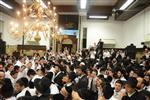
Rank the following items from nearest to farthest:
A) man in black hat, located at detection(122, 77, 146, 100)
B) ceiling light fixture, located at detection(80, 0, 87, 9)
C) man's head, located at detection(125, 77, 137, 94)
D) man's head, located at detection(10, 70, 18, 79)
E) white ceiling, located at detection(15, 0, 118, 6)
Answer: man in black hat, located at detection(122, 77, 146, 100) → man's head, located at detection(125, 77, 137, 94) → man's head, located at detection(10, 70, 18, 79) → ceiling light fixture, located at detection(80, 0, 87, 9) → white ceiling, located at detection(15, 0, 118, 6)

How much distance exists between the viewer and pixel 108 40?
23078 mm

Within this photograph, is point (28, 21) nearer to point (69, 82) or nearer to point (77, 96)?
point (69, 82)

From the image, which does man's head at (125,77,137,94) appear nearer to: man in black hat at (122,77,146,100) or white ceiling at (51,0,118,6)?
man in black hat at (122,77,146,100)

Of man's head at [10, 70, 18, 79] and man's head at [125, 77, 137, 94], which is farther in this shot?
man's head at [10, 70, 18, 79]

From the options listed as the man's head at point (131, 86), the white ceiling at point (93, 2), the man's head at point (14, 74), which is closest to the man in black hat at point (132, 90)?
the man's head at point (131, 86)

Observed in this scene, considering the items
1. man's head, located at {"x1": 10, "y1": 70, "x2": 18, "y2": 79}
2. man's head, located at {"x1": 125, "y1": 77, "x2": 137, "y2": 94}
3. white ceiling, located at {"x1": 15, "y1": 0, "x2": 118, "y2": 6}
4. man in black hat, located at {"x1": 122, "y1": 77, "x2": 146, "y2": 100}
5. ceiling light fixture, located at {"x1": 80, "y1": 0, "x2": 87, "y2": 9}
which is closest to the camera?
man in black hat, located at {"x1": 122, "y1": 77, "x2": 146, "y2": 100}

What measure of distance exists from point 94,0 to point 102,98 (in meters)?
13.9

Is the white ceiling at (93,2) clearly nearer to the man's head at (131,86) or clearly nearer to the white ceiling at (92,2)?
the white ceiling at (92,2)

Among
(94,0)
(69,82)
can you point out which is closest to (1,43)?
(94,0)

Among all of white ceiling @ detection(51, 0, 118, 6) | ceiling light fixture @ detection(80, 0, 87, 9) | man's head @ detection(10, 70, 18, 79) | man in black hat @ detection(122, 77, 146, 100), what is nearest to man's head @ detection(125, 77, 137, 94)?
man in black hat @ detection(122, 77, 146, 100)

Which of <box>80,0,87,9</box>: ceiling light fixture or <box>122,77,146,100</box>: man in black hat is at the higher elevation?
<box>80,0,87,9</box>: ceiling light fixture

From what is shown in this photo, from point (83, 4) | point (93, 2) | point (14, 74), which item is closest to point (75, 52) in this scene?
point (93, 2)

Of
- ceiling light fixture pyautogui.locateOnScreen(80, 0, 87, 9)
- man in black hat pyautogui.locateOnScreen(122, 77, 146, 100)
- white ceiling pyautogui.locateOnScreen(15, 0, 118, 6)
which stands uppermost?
white ceiling pyautogui.locateOnScreen(15, 0, 118, 6)

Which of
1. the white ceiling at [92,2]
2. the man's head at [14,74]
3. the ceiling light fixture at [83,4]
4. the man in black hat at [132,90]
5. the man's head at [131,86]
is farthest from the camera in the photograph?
the white ceiling at [92,2]
